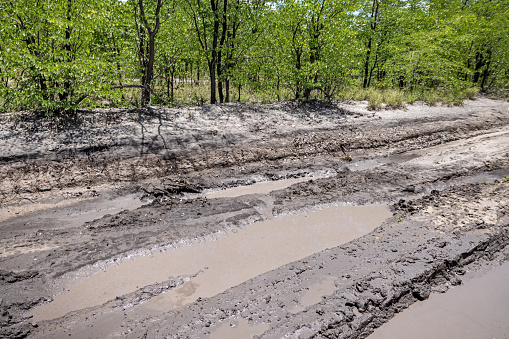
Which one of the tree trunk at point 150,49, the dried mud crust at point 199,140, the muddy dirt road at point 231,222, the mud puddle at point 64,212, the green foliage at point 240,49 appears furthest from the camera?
the tree trunk at point 150,49

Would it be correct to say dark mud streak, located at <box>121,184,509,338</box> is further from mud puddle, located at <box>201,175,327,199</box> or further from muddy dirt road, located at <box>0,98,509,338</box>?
mud puddle, located at <box>201,175,327,199</box>

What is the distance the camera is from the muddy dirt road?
3604mm

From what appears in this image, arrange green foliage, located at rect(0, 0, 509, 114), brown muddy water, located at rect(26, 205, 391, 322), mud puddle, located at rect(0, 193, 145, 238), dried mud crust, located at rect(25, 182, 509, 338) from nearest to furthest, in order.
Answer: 1. dried mud crust, located at rect(25, 182, 509, 338)
2. brown muddy water, located at rect(26, 205, 391, 322)
3. mud puddle, located at rect(0, 193, 145, 238)
4. green foliage, located at rect(0, 0, 509, 114)

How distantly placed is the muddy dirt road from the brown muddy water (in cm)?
3

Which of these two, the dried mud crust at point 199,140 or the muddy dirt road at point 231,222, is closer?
the muddy dirt road at point 231,222

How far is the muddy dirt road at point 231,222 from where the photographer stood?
360 centimetres

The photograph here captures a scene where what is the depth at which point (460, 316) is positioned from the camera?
369 centimetres

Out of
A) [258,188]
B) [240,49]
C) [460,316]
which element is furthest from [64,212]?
[240,49]

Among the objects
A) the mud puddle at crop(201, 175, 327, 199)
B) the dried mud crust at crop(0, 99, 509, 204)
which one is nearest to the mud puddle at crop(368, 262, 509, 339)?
the mud puddle at crop(201, 175, 327, 199)

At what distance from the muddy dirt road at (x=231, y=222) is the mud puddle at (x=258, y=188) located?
6cm

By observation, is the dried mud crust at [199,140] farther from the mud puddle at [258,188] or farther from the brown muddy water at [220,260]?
the brown muddy water at [220,260]

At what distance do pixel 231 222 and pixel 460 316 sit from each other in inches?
151

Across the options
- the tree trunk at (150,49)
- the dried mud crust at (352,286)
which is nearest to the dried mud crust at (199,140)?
the tree trunk at (150,49)

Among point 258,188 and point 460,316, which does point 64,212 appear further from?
point 460,316
